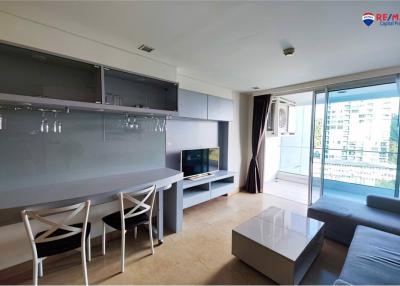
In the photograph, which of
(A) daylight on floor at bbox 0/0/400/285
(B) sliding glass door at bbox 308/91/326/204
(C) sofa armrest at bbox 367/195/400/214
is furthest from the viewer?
(B) sliding glass door at bbox 308/91/326/204

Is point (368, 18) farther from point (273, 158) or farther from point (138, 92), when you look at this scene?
point (273, 158)

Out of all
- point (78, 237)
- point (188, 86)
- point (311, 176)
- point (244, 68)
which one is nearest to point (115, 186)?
point (78, 237)

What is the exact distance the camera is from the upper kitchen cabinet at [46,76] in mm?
1760

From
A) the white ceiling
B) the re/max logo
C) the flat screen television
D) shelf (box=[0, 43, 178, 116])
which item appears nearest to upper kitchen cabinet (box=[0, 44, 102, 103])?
shelf (box=[0, 43, 178, 116])

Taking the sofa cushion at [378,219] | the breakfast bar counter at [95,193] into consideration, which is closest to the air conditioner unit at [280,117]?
the sofa cushion at [378,219]

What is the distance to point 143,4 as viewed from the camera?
151cm

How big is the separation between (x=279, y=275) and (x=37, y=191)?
94.9 inches

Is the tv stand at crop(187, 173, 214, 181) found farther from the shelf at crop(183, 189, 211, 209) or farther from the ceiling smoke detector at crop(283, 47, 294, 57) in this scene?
the ceiling smoke detector at crop(283, 47, 294, 57)

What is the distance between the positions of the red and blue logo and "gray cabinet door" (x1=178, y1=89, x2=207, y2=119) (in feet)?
7.40

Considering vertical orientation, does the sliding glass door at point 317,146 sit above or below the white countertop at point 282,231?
above

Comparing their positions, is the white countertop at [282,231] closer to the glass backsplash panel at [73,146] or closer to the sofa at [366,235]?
the sofa at [366,235]

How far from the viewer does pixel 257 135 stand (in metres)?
4.51

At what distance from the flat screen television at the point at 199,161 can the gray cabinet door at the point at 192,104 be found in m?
0.66

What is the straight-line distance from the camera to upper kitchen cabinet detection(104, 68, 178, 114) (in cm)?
241
